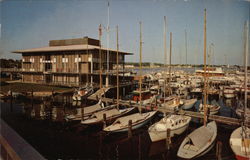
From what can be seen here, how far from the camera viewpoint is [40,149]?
24.0ft

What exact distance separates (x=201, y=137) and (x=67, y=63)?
19.3m

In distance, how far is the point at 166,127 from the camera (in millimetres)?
8922

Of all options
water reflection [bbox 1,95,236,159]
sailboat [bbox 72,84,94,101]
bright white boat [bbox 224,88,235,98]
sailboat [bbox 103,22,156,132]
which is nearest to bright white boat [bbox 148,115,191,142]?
water reflection [bbox 1,95,236,159]

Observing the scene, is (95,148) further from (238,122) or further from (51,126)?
(238,122)

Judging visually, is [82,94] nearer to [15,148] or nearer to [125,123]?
[125,123]

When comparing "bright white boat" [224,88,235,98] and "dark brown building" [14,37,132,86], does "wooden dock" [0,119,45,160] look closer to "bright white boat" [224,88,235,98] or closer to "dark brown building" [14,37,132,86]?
"dark brown building" [14,37,132,86]

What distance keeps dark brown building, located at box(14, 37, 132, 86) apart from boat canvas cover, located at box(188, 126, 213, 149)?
→ 48.2ft

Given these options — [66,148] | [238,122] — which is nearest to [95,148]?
[66,148]

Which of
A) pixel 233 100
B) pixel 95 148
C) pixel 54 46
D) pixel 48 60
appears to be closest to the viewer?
pixel 95 148

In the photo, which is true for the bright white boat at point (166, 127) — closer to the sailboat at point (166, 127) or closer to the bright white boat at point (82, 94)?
the sailboat at point (166, 127)

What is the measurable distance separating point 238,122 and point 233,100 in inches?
487

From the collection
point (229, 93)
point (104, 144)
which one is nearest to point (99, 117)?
point (104, 144)

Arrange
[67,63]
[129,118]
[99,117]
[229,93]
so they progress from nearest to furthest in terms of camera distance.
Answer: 1. [129,118]
2. [99,117]
3. [229,93]
4. [67,63]

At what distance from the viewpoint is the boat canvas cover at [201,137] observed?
698 cm
